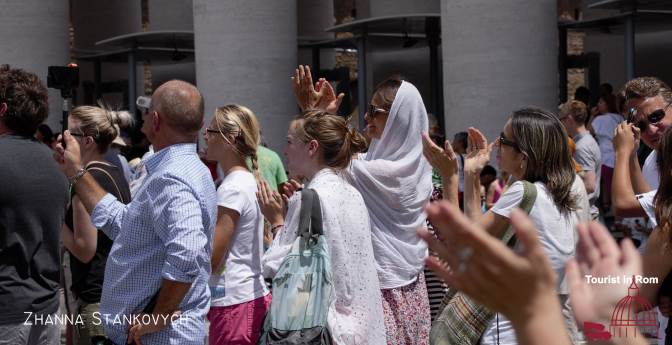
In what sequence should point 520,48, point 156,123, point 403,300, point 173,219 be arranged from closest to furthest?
1. point 173,219
2. point 156,123
3. point 403,300
4. point 520,48

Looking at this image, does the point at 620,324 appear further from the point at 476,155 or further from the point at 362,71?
the point at 362,71

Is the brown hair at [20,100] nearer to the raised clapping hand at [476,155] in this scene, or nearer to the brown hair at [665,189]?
the raised clapping hand at [476,155]

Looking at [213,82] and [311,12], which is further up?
[311,12]

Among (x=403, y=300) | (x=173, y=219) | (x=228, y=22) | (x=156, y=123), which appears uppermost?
(x=228, y=22)

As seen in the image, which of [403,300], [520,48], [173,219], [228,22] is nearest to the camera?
[173,219]

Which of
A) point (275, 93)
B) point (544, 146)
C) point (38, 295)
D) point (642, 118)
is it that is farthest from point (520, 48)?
point (38, 295)

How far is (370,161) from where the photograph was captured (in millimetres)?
5695

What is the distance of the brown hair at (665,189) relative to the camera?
12.3 feet

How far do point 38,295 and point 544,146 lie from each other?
2372mm

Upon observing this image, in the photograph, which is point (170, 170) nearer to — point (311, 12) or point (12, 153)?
point (12, 153)

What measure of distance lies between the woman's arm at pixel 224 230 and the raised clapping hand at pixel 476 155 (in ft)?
4.05

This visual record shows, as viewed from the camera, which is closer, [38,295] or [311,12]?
[38,295]

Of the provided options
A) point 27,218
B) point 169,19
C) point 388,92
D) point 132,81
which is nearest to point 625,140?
point 388,92

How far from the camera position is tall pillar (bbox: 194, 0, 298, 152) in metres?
15.4
